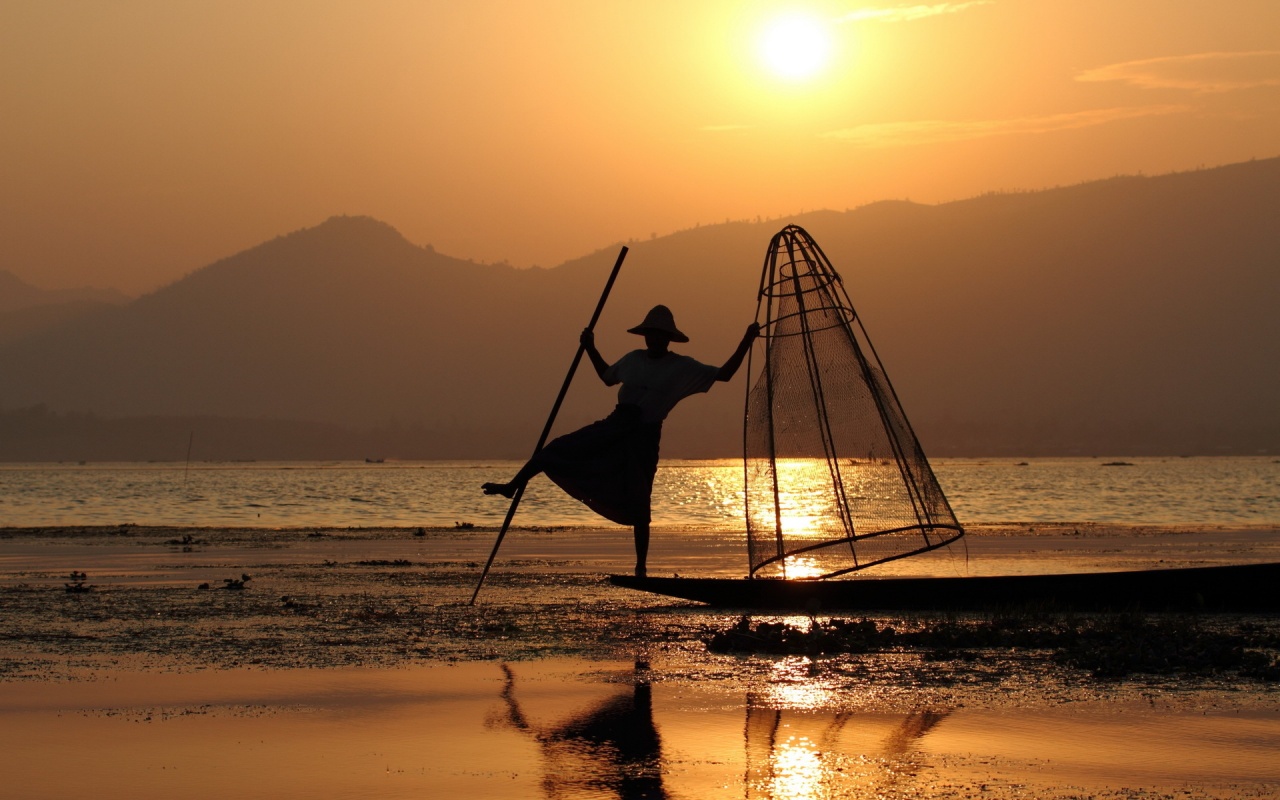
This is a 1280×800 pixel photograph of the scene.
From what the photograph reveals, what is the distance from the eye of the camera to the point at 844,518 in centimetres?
1540

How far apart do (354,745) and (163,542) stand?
2403 cm

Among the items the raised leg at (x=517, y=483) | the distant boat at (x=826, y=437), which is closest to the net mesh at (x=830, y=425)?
the distant boat at (x=826, y=437)

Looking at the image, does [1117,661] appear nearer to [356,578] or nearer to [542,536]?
[356,578]

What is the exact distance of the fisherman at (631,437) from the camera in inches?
531

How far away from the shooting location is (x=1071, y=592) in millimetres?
13625

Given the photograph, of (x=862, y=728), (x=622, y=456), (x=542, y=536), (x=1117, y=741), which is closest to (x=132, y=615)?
(x=622, y=456)

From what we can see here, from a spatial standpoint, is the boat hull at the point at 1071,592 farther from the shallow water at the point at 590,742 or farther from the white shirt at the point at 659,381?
the shallow water at the point at 590,742

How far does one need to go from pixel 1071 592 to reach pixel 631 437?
4.34m

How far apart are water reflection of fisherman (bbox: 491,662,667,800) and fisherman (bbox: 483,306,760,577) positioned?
4.58 meters

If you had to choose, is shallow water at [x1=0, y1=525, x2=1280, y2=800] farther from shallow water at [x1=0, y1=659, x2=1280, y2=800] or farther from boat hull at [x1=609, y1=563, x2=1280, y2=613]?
boat hull at [x1=609, y1=563, x2=1280, y2=613]

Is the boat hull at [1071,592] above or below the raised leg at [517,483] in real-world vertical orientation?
below

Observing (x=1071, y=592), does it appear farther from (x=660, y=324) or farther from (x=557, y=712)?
(x=557, y=712)

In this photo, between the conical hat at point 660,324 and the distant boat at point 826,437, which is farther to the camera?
the distant boat at point 826,437

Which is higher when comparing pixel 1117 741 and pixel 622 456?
pixel 622 456
